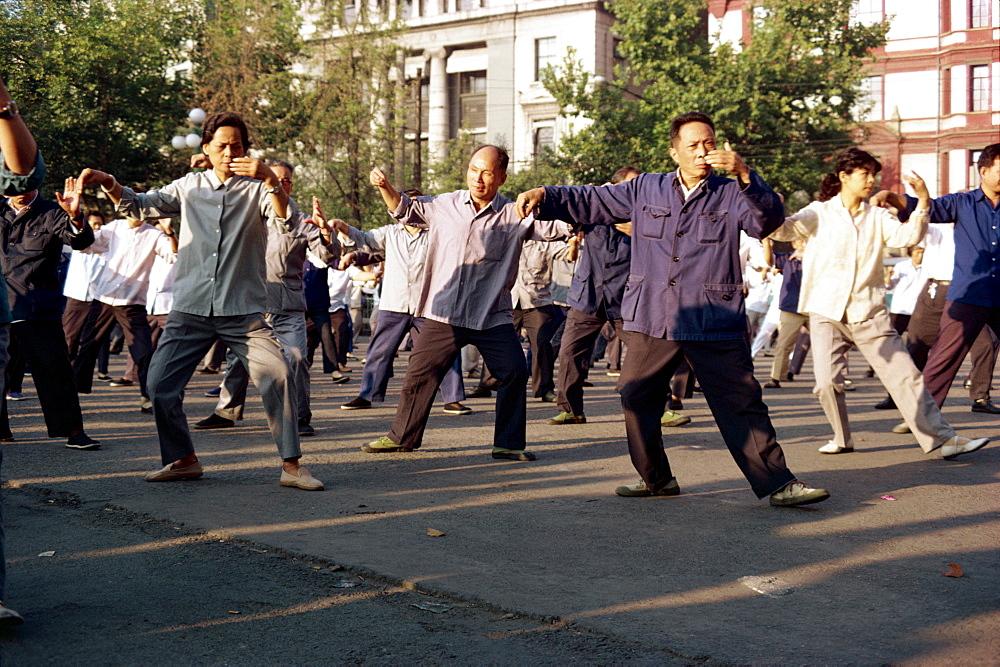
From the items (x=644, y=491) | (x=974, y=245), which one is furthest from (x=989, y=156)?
(x=644, y=491)

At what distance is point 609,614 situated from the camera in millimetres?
4000

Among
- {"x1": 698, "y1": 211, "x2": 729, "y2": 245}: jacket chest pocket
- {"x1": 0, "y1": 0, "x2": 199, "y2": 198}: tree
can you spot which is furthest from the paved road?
{"x1": 0, "y1": 0, "x2": 199, "y2": 198}: tree

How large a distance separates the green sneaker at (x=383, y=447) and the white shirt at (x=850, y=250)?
313 cm

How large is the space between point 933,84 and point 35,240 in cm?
4764

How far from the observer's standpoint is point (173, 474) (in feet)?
21.8

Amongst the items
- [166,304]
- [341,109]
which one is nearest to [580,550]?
[166,304]

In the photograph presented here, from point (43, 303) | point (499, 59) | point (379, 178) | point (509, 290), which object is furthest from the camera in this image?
point (499, 59)

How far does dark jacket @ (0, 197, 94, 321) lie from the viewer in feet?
26.5

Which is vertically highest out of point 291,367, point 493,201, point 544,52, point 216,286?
point 544,52

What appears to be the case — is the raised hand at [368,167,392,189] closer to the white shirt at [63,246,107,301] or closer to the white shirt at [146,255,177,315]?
the white shirt at [63,246,107,301]

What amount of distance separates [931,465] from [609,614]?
4.45 metres

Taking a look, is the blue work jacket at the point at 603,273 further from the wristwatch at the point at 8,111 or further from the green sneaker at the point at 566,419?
the wristwatch at the point at 8,111

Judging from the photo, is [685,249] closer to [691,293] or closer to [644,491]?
[691,293]

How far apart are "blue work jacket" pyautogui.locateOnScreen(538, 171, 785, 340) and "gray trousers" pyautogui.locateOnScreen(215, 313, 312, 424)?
10.8ft
